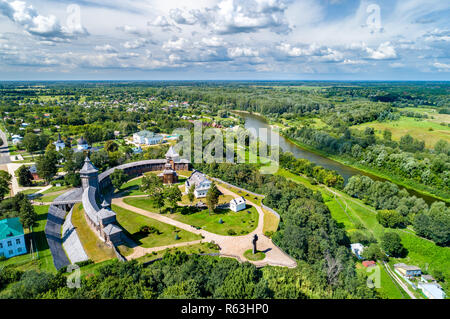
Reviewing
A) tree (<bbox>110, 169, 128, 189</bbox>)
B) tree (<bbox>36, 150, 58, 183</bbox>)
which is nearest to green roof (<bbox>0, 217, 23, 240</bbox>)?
tree (<bbox>110, 169, 128, 189</bbox>)

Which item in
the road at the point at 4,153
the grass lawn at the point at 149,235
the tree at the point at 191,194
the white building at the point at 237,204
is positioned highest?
the road at the point at 4,153

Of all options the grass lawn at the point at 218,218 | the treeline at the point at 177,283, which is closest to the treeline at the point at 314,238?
the treeline at the point at 177,283

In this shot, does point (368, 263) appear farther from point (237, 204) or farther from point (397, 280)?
point (237, 204)

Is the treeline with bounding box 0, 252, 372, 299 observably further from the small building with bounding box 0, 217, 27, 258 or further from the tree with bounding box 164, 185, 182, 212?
the tree with bounding box 164, 185, 182, 212

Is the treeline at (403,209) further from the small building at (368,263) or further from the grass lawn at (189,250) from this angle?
the grass lawn at (189,250)

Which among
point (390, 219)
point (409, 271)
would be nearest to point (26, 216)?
point (409, 271)
